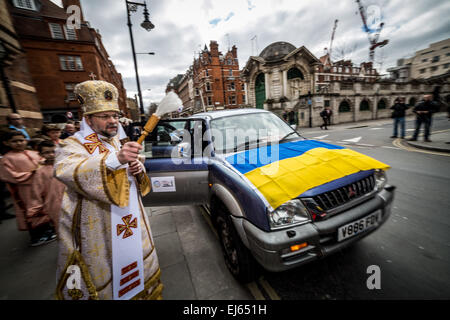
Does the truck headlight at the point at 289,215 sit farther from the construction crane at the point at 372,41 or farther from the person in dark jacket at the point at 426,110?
the construction crane at the point at 372,41

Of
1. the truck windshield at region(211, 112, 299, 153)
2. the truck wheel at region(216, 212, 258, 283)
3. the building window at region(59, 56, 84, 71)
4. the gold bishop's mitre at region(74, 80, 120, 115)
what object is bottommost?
the truck wheel at region(216, 212, 258, 283)

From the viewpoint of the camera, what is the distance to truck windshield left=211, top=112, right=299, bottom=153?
260 centimetres

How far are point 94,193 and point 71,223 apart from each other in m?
0.42

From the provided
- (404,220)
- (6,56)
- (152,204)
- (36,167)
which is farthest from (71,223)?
(6,56)

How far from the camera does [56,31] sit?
61.8 ft

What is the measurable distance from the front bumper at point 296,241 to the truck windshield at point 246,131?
1.23 metres

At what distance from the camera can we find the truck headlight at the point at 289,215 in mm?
1593

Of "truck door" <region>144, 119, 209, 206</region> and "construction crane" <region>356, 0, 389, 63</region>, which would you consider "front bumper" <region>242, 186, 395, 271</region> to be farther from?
"construction crane" <region>356, 0, 389, 63</region>

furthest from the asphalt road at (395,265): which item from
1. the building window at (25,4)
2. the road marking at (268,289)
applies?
the building window at (25,4)

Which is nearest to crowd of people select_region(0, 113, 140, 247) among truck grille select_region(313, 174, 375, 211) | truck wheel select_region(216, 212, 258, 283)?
truck wheel select_region(216, 212, 258, 283)

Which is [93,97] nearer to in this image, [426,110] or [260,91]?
[426,110]

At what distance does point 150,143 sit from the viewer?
11.1ft
